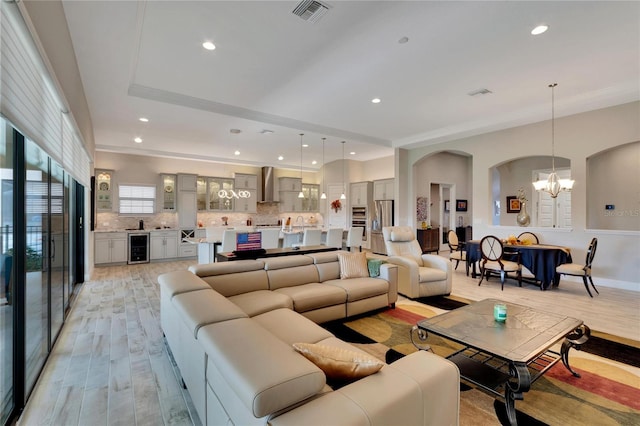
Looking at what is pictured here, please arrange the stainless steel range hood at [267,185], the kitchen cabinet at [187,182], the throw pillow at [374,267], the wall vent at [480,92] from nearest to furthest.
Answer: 1. the throw pillow at [374,267]
2. the wall vent at [480,92]
3. the kitchen cabinet at [187,182]
4. the stainless steel range hood at [267,185]

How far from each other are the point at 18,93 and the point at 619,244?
302 inches

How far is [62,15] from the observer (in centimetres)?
250

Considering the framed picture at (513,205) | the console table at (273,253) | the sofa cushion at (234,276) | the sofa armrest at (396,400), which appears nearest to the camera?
the sofa armrest at (396,400)

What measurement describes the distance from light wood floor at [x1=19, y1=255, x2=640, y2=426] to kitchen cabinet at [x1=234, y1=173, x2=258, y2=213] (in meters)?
4.54

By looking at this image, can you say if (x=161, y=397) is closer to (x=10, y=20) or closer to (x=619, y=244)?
(x=10, y=20)

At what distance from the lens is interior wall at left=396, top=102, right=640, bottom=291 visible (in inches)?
192

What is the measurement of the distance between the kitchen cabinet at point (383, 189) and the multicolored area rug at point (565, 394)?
6404mm

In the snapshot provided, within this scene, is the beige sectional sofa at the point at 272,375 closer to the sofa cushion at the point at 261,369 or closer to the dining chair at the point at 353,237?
the sofa cushion at the point at 261,369

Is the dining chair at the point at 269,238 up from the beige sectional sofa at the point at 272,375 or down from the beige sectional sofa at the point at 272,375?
up

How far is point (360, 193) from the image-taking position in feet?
32.3

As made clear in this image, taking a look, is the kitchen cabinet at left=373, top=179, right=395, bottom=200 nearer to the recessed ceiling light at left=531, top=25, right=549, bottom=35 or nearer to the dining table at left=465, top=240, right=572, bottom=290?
the dining table at left=465, top=240, right=572, bottom=290

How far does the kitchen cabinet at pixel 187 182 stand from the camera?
834 cm

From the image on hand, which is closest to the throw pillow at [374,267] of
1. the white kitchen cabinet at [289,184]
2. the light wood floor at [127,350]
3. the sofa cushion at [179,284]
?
the light wood floor at [127,350]

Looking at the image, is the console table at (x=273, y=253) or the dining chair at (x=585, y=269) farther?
the dining chair at (x=585, y=269)
